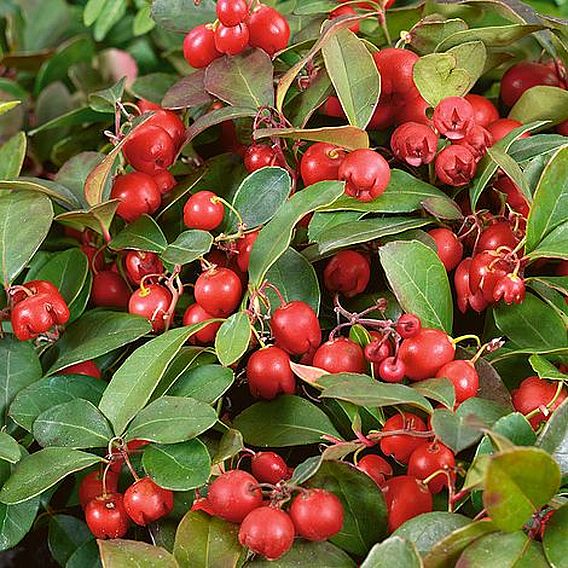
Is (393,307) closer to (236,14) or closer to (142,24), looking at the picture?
(236,14)

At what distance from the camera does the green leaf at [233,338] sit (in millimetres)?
540

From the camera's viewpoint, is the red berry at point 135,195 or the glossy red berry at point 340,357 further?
the red berry at point 135,195

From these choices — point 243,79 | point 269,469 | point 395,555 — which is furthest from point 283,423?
point 243,79

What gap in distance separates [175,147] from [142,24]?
1.50 feet

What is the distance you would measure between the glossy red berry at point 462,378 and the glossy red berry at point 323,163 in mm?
152

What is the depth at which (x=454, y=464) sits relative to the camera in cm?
51

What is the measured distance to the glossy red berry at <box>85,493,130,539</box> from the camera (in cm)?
56

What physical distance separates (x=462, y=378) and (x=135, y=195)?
0.26 metres

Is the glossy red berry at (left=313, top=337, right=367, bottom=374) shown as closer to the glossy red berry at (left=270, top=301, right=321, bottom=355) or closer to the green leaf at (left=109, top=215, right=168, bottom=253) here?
the glossy red berry at (left=270, top=301, right=321, bottom=355)

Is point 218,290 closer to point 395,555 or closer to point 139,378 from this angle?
point 139,378

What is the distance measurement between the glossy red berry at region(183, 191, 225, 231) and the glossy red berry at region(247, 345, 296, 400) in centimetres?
10

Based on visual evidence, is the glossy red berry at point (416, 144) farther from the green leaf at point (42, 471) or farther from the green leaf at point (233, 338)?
the green leaf at point (42, 471)

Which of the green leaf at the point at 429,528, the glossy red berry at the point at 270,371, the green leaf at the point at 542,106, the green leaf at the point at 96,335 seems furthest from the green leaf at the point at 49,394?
the green leaf at the point at 542,106

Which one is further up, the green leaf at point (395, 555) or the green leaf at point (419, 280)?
the green leaf at point (419, 280)
